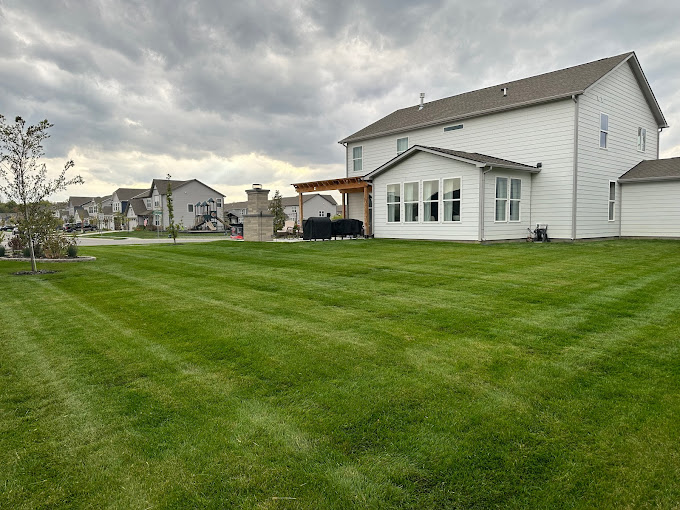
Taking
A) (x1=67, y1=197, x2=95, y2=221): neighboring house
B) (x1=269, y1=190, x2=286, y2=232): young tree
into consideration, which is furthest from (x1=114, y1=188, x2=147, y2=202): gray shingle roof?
(x1=269, y1=190, x2=286, y2=232): young tree

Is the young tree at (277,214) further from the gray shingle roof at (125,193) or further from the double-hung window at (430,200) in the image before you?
the gray shingle roof at (125,193)

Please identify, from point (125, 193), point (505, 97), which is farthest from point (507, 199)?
point (125, 193)

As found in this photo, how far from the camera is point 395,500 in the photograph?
203 cm

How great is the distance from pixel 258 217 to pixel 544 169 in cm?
1320

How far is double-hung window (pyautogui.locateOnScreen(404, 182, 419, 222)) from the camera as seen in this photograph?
18.0 metres

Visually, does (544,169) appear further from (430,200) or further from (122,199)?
(122,199)

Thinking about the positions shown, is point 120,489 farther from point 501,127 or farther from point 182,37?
point 501,127

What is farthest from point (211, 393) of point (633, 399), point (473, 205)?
point (473, 205)

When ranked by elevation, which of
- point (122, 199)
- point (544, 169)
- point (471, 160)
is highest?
point (122, 199)

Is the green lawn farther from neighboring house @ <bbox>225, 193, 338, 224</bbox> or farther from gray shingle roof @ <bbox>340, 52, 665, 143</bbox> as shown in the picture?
neighboring house @ <bbox>225, 193, 338, 224</bbox>

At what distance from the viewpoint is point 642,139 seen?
66.3ft

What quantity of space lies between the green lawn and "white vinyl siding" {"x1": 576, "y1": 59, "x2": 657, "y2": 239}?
40.0 feet

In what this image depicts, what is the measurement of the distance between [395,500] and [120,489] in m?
1.40

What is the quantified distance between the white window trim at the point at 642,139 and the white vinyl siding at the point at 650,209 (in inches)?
111
